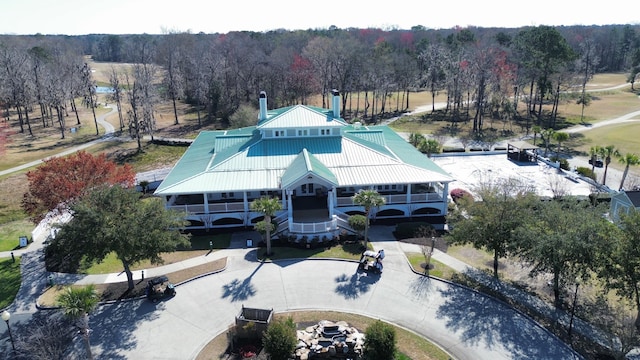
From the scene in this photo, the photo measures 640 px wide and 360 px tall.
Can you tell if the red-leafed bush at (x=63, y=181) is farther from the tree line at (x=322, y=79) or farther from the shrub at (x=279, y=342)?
the tree line at (x=322, y=79)

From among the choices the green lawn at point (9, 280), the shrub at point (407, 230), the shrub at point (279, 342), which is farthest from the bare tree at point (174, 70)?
the shrub at point (279, 342)

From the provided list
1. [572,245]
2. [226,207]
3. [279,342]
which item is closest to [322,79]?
[226,207]

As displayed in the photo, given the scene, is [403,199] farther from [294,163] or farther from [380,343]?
[380,343]

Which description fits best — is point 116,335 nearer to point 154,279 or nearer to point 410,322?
point 154,279

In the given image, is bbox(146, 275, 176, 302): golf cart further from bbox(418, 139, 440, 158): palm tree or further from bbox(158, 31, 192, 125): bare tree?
bbox(158, 31, 192, 125): bare tree

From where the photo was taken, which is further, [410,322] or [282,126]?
[282,126]

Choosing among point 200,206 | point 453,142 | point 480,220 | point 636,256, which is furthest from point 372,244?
point 453,142
